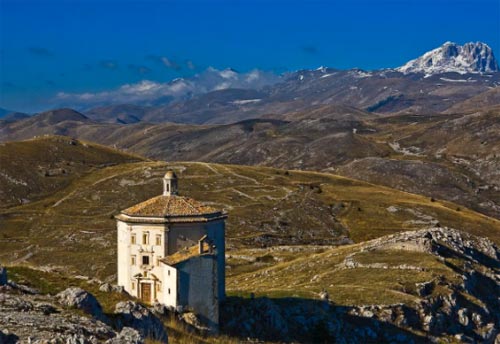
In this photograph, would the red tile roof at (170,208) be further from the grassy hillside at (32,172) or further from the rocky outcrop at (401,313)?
the grassy hillside at (32,172)

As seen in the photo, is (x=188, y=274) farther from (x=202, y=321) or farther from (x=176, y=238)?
(x=176, y=238)

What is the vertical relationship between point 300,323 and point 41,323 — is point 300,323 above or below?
below

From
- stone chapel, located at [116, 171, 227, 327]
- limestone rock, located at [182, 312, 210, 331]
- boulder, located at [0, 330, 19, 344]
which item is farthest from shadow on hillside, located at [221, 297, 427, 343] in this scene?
boulder, located at [0, 330, 19, 344]

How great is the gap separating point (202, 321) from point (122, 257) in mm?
13103

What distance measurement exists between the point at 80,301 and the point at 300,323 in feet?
89.5

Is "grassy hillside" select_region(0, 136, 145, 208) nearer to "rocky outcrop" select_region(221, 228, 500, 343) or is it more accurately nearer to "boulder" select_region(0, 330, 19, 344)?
"rocky outcrop" select_region(221, 228, 500, 343)

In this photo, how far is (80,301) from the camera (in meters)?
29.5

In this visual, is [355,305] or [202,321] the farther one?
[355,305]

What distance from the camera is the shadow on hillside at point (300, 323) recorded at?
4953cm

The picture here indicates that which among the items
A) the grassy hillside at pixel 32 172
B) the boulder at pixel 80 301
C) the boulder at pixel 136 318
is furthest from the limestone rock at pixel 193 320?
the grassy hillside at pixel 32 172

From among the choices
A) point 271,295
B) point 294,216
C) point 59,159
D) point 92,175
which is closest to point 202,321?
point 271,295

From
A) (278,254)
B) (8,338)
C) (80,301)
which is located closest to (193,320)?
(80,301)

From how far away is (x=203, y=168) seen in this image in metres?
188

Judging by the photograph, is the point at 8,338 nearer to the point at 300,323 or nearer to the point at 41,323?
the point at 41,323
